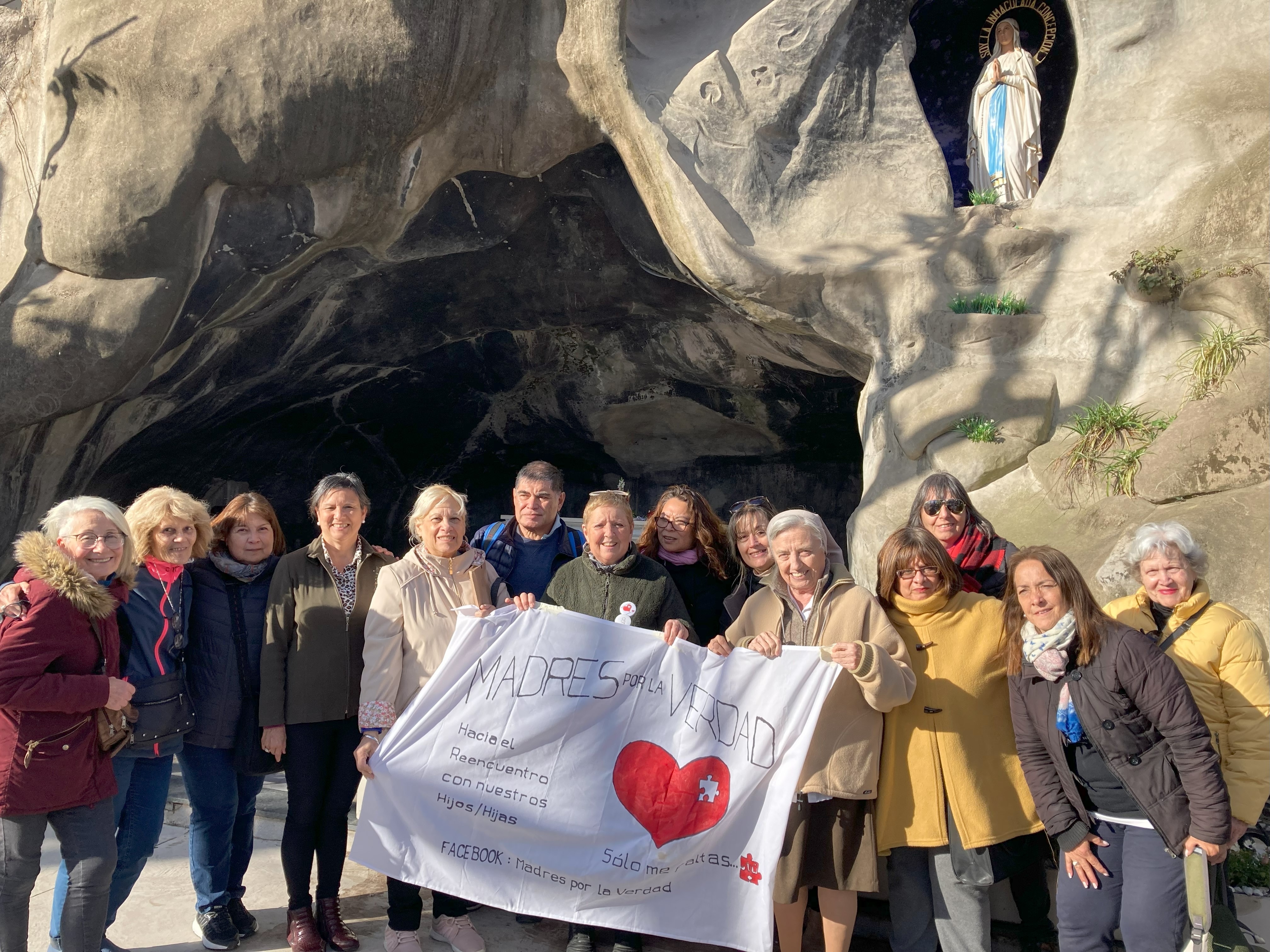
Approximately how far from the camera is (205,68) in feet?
21.0

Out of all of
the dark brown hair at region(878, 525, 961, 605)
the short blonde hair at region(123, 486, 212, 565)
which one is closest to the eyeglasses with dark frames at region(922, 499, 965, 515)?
the dark brown hair at region(878, 525, 961, 605)

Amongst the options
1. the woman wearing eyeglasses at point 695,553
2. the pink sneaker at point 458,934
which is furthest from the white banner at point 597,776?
the woman wearing eyeglasses at point 695,553

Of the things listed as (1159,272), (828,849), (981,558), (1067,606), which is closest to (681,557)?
(981,558)

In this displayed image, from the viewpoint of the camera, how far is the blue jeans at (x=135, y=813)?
3170mm

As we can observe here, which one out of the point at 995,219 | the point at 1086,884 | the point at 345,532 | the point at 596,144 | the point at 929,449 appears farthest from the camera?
the point at 596,144

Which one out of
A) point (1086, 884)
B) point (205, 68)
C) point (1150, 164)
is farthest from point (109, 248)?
point (1150, 164)

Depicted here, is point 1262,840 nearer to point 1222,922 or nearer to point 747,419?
point 1222,922

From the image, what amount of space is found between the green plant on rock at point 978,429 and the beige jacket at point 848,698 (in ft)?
10.9

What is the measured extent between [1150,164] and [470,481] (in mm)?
8149

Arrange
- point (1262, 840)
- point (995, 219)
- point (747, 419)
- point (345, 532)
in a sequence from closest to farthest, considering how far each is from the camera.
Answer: point (345, 532), point (1262, 840), point (995, 219), point (747, 419)

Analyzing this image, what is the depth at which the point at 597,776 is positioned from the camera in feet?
10.5

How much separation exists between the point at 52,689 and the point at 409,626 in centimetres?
106

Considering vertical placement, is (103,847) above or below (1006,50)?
below

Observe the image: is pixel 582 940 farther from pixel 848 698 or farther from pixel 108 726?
pixel 108 726
